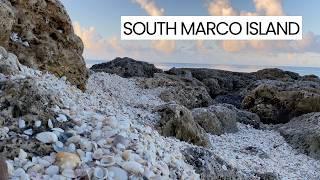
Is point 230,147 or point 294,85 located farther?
point 294,85

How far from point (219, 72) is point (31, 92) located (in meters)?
24.8

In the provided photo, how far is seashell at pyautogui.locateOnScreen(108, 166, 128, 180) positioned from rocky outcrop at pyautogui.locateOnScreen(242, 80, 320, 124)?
1228 centimetres

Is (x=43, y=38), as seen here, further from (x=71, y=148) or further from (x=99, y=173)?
(x=99, y=173)

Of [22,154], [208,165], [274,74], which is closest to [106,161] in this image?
[22,154]

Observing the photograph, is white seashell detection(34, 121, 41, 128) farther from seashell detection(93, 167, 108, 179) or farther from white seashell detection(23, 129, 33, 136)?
seashell detection(93, 167, 108, 179)

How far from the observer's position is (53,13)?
32.3 ft

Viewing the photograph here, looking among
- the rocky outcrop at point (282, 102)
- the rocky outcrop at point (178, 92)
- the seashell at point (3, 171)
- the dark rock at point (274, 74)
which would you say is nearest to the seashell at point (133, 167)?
the seashell at point (3, 171)

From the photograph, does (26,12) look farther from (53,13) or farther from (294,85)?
(294,85)

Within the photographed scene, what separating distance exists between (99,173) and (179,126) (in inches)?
206

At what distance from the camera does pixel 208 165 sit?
5777 millimetres

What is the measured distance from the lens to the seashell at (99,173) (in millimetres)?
4052

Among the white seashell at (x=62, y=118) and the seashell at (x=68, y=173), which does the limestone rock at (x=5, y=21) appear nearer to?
the white seashell at (x=62, y=118)

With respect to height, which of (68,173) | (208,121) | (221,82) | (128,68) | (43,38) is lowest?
(208,121)

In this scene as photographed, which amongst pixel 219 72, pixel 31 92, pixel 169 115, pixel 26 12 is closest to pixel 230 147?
pixel 169 115
